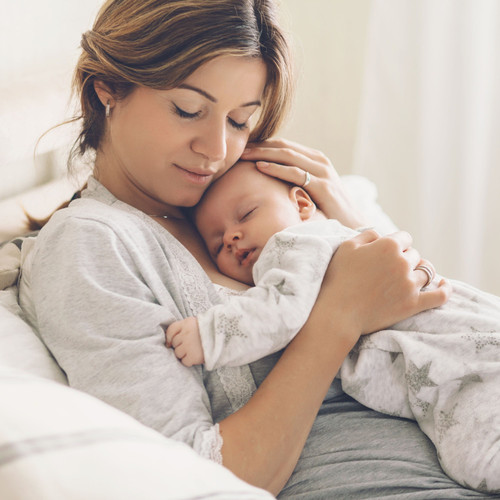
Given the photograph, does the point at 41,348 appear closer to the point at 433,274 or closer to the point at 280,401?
the point at 280,401

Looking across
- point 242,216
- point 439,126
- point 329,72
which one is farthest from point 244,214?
point 329,72

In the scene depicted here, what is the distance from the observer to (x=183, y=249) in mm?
1230

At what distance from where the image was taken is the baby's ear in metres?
1.40

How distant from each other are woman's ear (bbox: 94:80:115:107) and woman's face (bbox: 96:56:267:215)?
0.02 meters

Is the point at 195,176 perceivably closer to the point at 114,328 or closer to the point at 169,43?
the point at 169,43

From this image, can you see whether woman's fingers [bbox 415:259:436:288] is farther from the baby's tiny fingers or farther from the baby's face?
the baby's tiny fingers

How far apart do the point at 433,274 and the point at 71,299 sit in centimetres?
65

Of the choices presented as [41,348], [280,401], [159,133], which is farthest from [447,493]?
[159,133]

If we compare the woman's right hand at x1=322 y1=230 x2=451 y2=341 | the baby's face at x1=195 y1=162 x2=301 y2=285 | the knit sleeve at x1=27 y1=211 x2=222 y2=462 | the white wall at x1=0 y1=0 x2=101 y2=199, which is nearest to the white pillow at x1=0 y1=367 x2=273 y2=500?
the knit sleeve at x1=27 y1=211 x2=222 y2=462

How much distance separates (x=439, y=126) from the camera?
248 centimetres

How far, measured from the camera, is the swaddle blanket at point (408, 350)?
1041 mm

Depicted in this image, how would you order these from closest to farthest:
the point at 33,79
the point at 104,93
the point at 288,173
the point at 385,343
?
1. the point at 385,343
2. the point at 104,93
3. the point at 288,173
4. the point at 33,79

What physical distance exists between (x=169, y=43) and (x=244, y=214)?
0.35 meters

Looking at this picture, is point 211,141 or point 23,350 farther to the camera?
point 211,141
